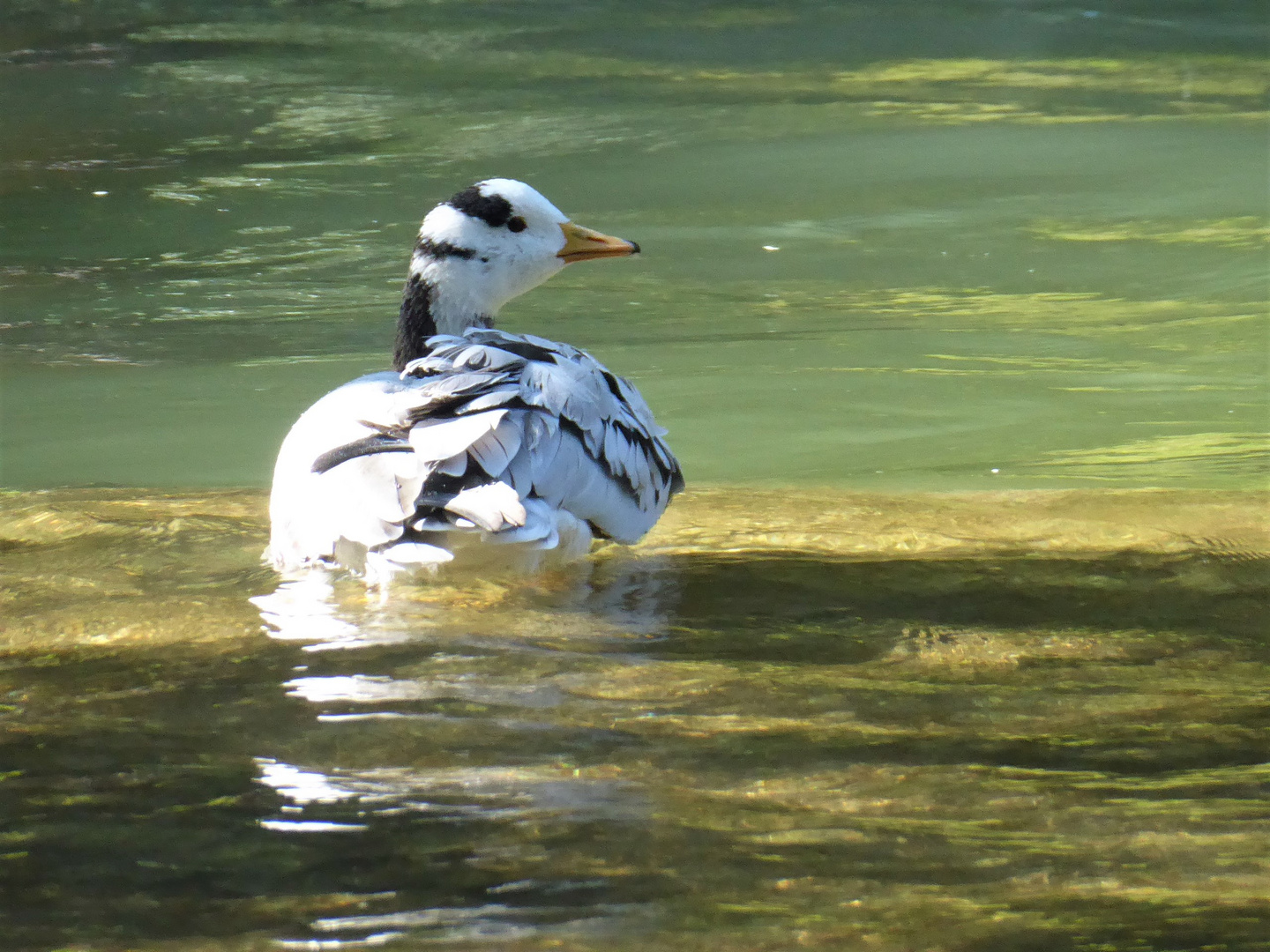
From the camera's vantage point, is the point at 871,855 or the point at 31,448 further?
the point at 31,448

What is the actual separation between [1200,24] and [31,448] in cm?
1453

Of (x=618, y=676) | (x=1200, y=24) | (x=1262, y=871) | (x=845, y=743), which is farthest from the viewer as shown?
(x=1200, y=24)

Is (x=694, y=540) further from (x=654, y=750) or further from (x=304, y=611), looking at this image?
(x=654, y=750)

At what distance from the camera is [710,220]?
12062 mm

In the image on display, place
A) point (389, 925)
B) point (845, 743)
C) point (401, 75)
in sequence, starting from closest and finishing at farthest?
point (389, 925), point (845, 743), point (401, 75)

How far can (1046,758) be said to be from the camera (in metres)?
3.36

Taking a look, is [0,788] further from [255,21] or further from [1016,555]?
[255,21]

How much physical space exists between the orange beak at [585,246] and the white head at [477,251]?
3 centimetres

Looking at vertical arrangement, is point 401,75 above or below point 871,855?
above

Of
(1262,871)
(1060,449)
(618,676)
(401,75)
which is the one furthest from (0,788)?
(401,75)

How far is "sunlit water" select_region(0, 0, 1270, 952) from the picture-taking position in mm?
2785

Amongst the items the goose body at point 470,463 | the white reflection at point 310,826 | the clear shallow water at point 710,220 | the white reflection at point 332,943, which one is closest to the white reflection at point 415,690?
the goose body at point 470,463

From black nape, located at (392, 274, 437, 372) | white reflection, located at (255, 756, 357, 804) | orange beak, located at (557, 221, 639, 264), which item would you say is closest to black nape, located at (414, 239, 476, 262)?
black nape, located at (392, 274, 437, 372)

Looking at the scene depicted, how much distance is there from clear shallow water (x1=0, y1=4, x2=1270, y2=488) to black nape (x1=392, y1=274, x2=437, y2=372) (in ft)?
4.45
